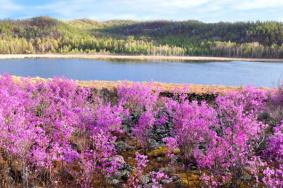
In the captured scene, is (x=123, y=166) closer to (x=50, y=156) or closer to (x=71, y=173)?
(x=71, y=173)

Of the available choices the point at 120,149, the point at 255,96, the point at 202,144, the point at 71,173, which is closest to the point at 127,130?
the point at 120,149

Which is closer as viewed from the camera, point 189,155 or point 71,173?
point 71,173

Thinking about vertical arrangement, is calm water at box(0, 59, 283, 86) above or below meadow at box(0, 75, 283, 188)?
below

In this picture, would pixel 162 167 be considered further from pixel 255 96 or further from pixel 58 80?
pixel 58 80

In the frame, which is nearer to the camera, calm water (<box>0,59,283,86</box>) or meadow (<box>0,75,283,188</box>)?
meadow (<box>0,75,283,188</box>)

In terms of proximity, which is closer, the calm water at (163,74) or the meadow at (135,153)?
the meadow at (135,153)

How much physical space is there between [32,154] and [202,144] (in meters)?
4.30

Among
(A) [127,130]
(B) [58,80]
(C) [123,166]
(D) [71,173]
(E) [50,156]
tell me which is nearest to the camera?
(E) [50,156]

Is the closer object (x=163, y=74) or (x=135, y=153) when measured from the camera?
(x=135, y=153)

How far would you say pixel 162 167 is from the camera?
32.9 feet

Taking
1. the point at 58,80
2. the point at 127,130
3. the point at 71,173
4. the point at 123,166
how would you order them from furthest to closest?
the point at 58,80
the point at 127,130
the point at 123,166
the point at 71,173

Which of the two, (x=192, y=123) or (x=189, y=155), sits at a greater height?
(x=192, y=123)

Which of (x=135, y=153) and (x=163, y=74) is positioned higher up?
(x=135, y=153)

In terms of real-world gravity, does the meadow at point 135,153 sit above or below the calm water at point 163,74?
above
